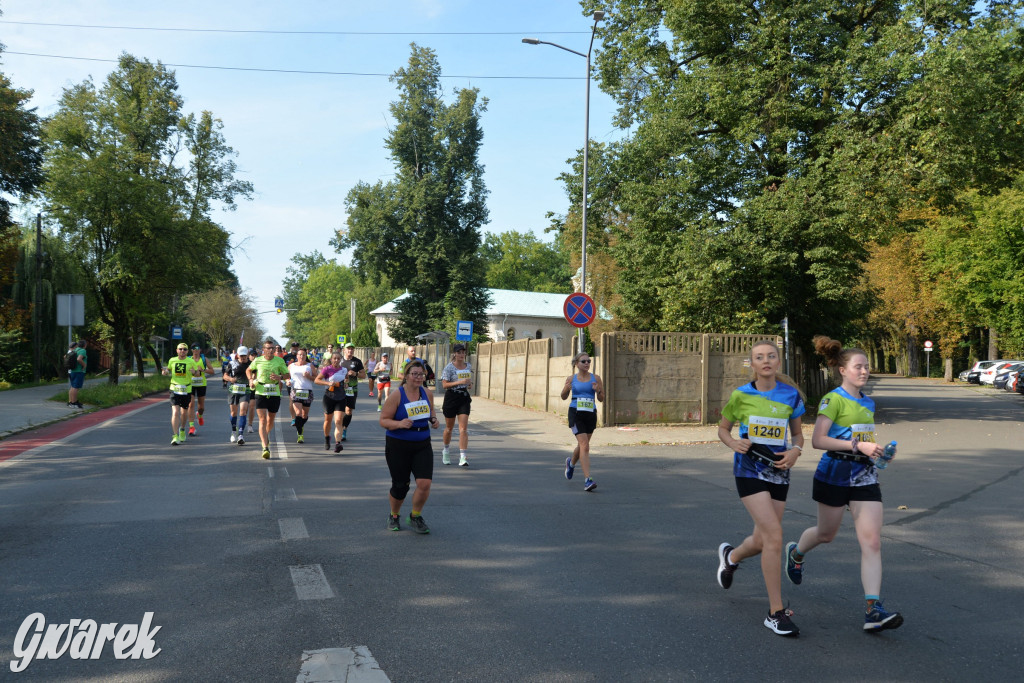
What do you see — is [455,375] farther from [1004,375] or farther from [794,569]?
[1004,375]

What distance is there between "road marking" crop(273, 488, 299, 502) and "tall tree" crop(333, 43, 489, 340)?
4072 cm

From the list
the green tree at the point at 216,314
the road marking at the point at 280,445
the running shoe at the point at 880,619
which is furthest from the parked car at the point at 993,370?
the green tree at the point at 216,314

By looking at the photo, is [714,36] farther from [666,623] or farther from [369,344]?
[369,344]

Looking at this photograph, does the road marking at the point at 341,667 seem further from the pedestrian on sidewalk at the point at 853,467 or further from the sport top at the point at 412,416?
the sport top at the point at 412,416

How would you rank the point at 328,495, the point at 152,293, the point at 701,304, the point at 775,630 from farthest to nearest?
the point at 152,293, the point at 701,304, the point at 328,495, the point at 775,630

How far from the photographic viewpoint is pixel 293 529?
25.0ft

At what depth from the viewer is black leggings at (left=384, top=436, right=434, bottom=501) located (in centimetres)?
759

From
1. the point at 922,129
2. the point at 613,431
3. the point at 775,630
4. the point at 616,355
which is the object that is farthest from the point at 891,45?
the point at 775,630

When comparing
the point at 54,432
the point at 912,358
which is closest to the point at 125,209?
the point at 54,432

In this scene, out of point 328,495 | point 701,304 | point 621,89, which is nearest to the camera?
point 328,495

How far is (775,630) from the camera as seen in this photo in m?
4.76

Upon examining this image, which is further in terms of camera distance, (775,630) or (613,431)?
(613,431)

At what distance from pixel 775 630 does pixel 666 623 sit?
61 centimetres

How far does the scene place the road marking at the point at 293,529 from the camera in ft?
23.9
